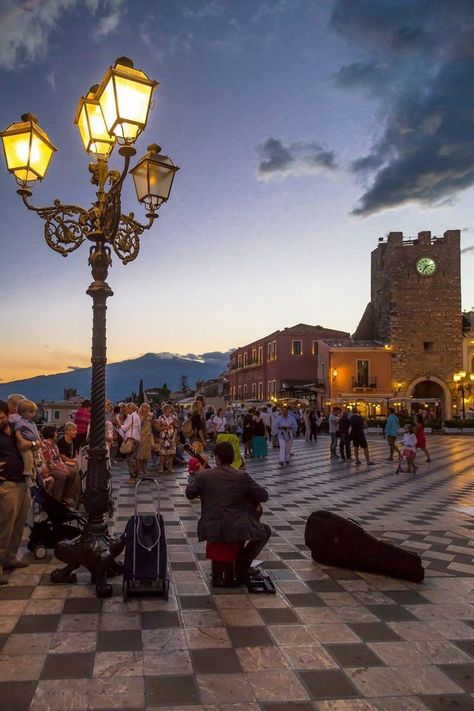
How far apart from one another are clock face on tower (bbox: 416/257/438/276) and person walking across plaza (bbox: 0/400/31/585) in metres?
43.7

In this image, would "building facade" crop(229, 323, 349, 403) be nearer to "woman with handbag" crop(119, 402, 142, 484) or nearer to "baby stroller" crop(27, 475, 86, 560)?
"woman with handbag" crop(119, 402, 142, 484)

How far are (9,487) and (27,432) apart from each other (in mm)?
536

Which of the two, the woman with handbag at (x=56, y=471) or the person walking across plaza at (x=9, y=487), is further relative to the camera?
the woman with handbag at (x=56, y=471)

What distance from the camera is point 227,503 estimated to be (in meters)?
4.82

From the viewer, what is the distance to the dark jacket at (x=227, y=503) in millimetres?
4777

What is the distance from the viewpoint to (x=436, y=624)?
13.8 ft

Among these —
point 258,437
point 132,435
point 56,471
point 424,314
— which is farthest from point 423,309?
point 56,471

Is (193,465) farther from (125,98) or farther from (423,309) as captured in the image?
(423,309)

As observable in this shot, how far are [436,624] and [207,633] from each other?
1.73 metres

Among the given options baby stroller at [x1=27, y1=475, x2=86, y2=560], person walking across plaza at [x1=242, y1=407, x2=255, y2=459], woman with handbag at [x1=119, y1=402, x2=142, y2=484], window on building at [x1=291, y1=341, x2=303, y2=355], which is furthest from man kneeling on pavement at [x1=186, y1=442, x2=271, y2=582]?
window on building at [x1=291, y1=341, x2=303, y2=355]

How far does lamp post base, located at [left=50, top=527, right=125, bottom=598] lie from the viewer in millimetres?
4719

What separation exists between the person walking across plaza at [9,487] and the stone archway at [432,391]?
3946 cm

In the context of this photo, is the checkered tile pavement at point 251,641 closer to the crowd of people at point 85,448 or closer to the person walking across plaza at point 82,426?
the crowd of people at point 85,448

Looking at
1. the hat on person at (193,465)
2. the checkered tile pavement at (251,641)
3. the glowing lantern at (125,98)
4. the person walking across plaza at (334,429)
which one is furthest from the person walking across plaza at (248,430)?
the glowing lantern at (125,98)
